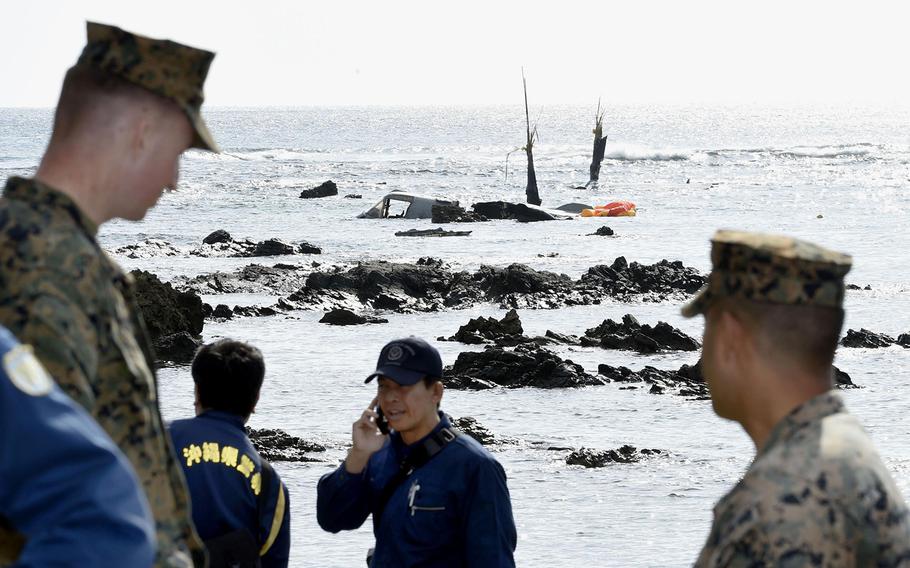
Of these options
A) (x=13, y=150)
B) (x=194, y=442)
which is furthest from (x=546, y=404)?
(x=13, y=150)

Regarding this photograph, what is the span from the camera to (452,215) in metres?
43.3

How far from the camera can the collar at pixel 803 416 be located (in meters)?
2.55

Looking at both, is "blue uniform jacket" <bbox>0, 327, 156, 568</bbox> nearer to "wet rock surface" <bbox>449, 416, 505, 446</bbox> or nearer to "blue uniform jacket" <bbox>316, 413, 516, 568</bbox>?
"blue uniform jacket" <bbox>316, 413, 516, 568</bbox>

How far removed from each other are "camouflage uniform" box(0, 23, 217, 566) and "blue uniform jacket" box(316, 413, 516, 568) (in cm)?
188

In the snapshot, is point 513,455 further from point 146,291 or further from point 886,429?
point 146,291

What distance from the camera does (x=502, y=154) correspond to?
112m

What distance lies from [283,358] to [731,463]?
7188mm

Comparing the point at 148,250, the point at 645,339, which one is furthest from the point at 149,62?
the point at 148,250

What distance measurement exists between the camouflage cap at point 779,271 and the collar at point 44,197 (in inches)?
48.1

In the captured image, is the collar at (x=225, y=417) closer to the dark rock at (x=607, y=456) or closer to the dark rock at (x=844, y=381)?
the dark rock at (x=607, y=456)

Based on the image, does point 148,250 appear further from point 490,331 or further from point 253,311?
point 490,331

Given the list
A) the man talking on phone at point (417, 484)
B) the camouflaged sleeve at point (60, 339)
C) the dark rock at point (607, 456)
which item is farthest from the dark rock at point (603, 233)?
the camouflaged sleeve at point (60, 339)

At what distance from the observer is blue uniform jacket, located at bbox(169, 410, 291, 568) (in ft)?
14.4

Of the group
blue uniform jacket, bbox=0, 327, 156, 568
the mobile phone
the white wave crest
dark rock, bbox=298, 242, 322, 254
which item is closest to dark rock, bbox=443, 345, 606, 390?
the mobile phone
